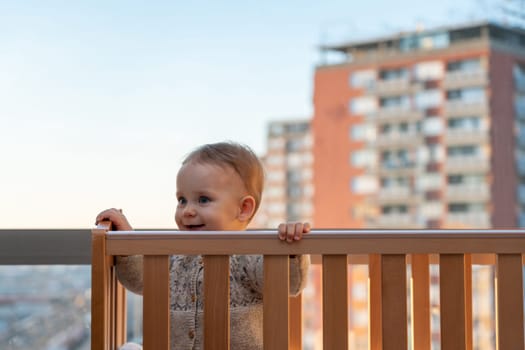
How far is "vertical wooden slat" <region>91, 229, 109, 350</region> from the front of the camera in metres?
1.00

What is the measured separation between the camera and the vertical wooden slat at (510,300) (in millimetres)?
1056

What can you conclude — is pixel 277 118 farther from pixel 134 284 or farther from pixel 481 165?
pixel 134 284

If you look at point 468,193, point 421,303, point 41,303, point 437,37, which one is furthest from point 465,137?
point 421,303

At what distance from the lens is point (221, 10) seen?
2270cm

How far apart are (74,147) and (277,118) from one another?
37.3 ft

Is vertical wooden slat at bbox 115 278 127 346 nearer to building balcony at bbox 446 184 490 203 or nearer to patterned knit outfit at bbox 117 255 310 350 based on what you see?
patterned knit outfit at bbox 117 255 310 350

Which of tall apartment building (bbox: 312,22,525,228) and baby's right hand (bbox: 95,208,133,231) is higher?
tall apartment building (bbox: 312,22,525,228)

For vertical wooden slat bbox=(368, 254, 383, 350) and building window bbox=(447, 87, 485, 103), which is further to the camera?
building window bbox=(447, 87, 485, 103)

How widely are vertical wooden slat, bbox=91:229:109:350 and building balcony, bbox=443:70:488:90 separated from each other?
23679 mm

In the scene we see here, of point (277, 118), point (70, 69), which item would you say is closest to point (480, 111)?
point (277, 118)

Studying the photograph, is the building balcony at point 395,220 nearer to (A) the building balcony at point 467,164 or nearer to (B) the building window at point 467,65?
(A) the building balcony at point 467,164

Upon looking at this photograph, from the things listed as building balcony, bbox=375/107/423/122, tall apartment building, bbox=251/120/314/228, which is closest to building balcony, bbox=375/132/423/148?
building balcony, bbox=375/107/423/122

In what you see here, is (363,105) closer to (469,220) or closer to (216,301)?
(469,220)

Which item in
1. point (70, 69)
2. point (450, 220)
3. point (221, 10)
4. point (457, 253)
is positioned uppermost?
point (221, 10)
